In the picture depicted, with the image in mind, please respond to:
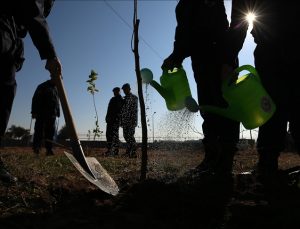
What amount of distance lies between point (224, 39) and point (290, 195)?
1.38 meters

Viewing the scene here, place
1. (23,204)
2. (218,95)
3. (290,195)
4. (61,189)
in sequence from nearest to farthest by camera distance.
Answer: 1. (23,204)
2. (290,195)
3. (61,189)
4. (218,95)

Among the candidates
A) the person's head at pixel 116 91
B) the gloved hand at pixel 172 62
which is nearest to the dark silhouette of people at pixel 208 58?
the gloved hand at pixel 172 62

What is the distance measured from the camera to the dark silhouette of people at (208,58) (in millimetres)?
3201

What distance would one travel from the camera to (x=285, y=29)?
2.74 meters

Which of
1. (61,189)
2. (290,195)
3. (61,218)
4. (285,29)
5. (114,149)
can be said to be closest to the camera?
(61,218)

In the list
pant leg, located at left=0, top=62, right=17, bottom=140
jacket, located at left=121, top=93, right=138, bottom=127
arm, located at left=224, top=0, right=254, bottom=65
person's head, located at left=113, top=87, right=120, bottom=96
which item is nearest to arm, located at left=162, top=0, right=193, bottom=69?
arm, located at left=224, top=0, right=254, bottom=65

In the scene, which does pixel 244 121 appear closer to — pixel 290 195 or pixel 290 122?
pixel 290 122

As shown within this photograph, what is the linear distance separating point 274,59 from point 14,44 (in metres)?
1.85

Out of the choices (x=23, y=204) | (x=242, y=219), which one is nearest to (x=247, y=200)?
(x=242, y=219)

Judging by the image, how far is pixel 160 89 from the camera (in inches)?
131

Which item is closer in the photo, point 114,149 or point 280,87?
point 280,87

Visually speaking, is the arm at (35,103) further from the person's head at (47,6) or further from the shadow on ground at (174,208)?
the shadow on ground at (174,208)

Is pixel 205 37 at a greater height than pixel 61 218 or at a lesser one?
greater

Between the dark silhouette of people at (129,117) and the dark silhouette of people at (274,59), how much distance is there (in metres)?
3.72
